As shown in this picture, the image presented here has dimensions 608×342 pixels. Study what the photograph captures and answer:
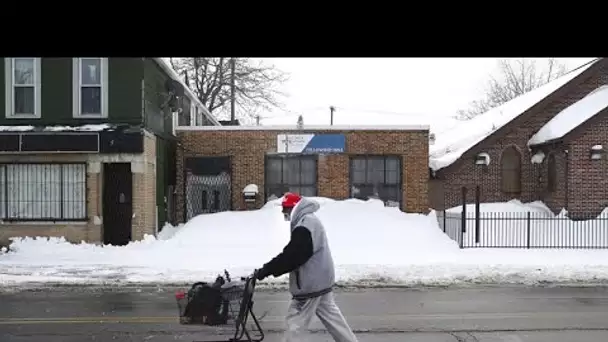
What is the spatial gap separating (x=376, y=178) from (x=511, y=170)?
6.44 metres

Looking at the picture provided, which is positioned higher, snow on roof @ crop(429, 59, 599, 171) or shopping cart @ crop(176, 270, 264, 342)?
snow on roof @ crop(429, 59, 599, 171)

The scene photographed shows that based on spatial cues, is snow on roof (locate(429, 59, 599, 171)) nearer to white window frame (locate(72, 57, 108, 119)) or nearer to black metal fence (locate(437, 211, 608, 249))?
black metal fence (locate(437, 211, 608, 249))

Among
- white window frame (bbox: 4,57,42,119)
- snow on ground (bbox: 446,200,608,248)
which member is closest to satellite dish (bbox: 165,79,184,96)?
white window frame (bbox: 4,57,42,119)

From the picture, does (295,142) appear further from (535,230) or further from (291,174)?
(535,230)

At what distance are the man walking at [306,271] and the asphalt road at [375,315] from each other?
1.87m

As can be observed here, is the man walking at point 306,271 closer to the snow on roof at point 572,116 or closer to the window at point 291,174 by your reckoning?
the window at point 291,174

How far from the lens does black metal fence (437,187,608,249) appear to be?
21.4 meters

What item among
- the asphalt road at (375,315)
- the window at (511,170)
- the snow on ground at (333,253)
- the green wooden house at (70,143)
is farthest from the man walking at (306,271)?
the window at (511,170)

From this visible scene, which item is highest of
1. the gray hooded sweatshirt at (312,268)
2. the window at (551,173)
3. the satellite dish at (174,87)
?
the satellite dish at (174,87)

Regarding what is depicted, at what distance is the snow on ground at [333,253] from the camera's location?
609 inches

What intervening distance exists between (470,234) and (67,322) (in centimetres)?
1496

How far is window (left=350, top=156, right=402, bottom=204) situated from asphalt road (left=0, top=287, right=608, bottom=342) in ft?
34.0
